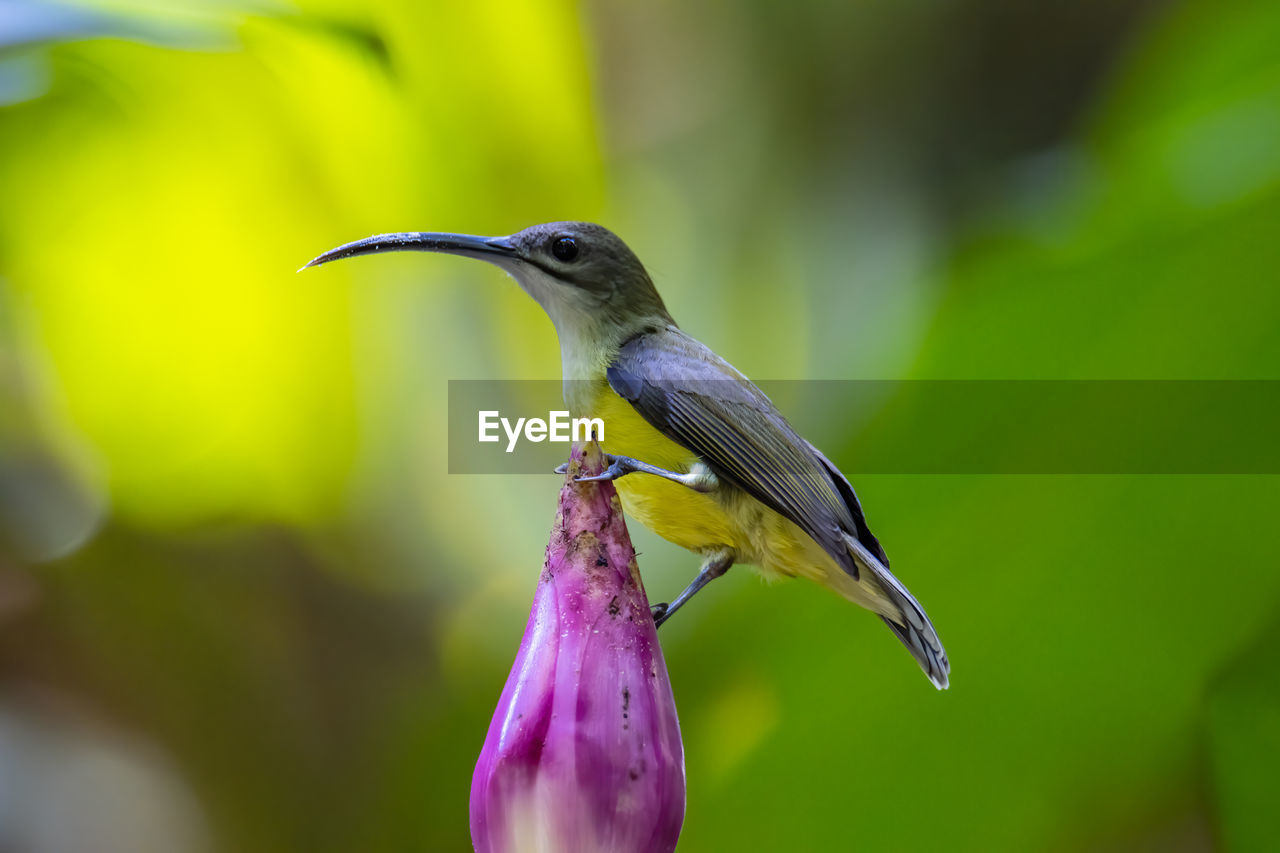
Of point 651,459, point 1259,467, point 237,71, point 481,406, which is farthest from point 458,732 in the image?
point 1259,467

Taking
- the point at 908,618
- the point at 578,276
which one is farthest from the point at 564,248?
the point at 908,618

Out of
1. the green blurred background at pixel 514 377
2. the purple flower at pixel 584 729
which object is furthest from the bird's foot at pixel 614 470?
the green blurred background at pixel 514 377

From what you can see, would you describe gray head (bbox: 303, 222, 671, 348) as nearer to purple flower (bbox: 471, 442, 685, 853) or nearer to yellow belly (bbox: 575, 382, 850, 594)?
yellow belly (bbox: 575, 382, 850, 594)

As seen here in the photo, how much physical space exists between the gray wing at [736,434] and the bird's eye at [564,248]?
0.24 ft

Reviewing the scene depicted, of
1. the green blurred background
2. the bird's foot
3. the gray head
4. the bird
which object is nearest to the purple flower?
the bird's foot

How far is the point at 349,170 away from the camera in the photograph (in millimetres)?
980

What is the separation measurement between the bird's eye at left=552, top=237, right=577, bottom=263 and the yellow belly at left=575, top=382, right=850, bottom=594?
0.29 ft

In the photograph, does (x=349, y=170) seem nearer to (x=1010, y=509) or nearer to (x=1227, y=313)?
(x=1010, y=509)

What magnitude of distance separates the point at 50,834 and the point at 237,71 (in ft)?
2.46

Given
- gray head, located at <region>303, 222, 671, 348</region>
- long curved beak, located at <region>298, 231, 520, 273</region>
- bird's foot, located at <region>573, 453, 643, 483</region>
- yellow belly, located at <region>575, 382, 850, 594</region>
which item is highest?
long curved beak, located at <region>298, 231, 520, 273</region>

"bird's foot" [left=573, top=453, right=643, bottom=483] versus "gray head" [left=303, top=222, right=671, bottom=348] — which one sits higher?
"gray head" [left=303, top=222, right=671, bottom=348]

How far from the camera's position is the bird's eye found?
Answer: 62cm

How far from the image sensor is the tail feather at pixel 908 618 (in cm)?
54

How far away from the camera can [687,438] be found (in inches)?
22.5
